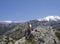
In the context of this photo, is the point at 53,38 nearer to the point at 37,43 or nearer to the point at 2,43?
the point at 37,43

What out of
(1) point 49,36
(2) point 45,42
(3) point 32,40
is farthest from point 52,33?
(3) point 32,40

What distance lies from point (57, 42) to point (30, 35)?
51.2 ft

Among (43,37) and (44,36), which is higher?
(44,36)

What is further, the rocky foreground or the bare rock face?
the bare rock face

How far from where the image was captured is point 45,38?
64.9m

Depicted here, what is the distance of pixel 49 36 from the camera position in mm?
67375

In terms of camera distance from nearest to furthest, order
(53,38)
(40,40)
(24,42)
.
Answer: (24,42)
(40,40)
(53,38)

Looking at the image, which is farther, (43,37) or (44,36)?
(44,36)

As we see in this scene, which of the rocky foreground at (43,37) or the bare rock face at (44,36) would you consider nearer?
the rocky foreground at (43,37)

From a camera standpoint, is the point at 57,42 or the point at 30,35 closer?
the point at 30,35

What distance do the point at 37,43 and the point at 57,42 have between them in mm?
12244

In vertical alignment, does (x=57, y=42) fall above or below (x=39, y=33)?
below

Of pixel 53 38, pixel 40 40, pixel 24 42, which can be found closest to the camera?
pixel 24 42

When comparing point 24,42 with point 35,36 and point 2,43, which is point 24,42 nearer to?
point 35,36
